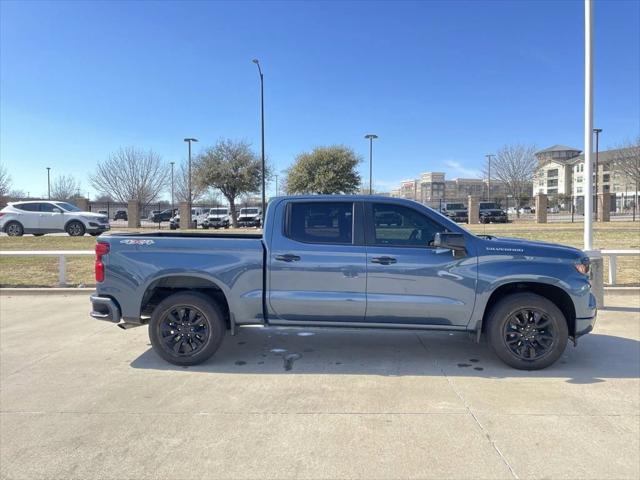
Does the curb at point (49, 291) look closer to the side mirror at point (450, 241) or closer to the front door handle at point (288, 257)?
the front door handle at point (288, 257)

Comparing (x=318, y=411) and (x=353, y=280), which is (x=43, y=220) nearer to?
(x=353, y=280)

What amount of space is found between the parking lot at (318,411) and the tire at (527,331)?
18 cm

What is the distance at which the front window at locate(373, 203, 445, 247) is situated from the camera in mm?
4992

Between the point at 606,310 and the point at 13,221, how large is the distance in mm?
23545

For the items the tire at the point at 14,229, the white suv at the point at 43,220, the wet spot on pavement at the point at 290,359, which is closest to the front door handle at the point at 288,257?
the wet spot on pavement at the point at 290,359

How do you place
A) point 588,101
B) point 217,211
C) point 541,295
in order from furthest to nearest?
point 217,211
point 588,101
point 541,295

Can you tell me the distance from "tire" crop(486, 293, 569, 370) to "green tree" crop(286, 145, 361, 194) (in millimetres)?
35886

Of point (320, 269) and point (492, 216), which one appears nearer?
point (320, 269)

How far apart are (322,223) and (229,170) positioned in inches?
1356

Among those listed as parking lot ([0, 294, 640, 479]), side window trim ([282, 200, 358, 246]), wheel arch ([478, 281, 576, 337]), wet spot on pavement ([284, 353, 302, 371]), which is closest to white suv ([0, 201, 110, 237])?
parking lot ([0, 294, 640, 479])

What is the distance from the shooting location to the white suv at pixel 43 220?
21.4 m

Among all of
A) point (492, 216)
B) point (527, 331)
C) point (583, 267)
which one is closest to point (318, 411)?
point (527, 331)

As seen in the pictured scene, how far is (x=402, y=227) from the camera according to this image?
5055 millimetres

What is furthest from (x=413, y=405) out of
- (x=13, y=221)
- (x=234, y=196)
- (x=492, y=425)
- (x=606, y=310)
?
(x=234, y=196)
